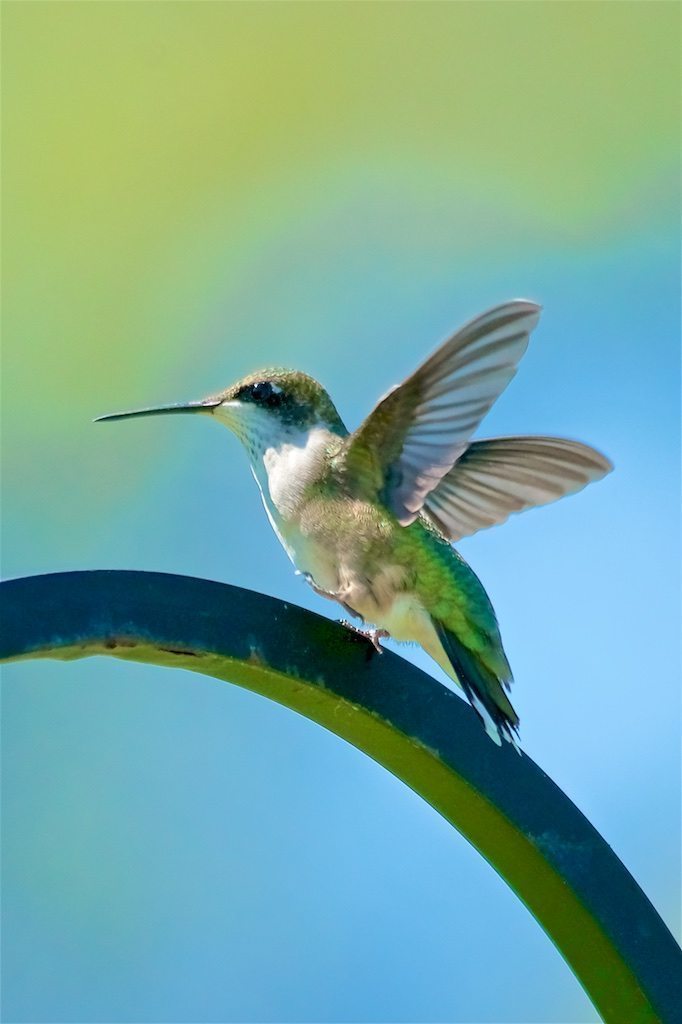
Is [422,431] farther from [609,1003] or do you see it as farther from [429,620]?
[609,1003]

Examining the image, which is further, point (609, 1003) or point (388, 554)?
point (388, 554)

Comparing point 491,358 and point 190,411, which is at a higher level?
point 190,411

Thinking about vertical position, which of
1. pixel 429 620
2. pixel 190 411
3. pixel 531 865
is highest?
pixel 190 411

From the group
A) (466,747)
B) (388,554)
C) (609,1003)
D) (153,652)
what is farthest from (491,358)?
(609,1003)

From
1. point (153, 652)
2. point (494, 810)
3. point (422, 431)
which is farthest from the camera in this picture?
point (422, 431)

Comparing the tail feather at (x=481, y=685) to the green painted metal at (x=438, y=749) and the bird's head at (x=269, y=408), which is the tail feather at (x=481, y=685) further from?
the bird's head at (x=269, y=408)

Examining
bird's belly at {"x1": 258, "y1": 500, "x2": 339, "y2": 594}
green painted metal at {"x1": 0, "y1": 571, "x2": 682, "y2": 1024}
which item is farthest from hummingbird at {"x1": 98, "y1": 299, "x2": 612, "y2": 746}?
A: green painted metal at {"x1": 0, "y1": 571, "x2": 682, "y2": 1024}

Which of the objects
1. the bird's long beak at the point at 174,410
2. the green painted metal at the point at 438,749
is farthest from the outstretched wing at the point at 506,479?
the green painted metal at the point at 438,749
